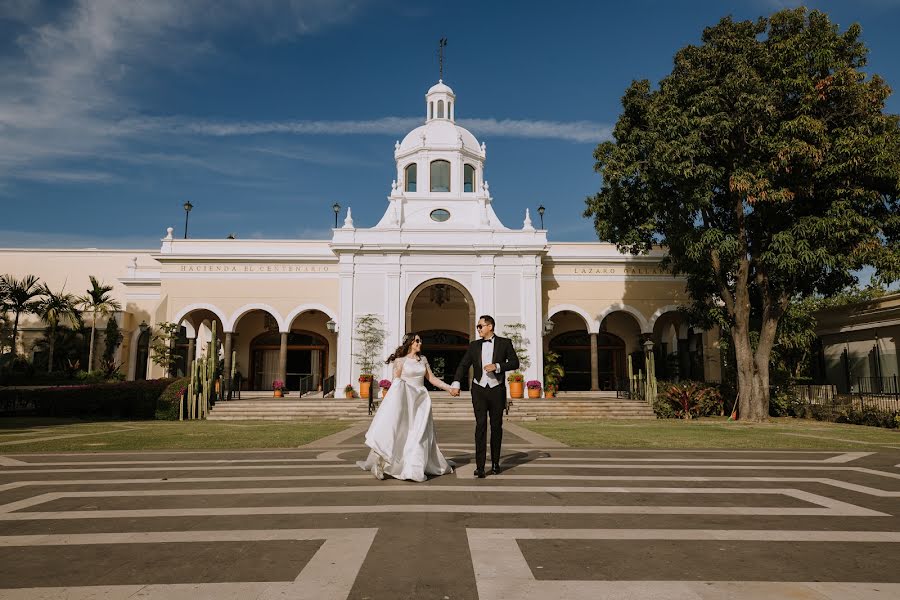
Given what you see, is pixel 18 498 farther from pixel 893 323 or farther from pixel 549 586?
pixel 893 323

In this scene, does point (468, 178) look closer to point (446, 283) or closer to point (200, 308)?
point (446, 283)

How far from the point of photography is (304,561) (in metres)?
3.50

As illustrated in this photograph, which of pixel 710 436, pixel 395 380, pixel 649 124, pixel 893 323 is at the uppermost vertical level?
pixel 649 124

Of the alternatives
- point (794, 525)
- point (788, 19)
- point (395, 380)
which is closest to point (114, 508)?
point (395, 380)

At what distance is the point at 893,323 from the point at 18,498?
74.0 ft

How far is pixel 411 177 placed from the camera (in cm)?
3045

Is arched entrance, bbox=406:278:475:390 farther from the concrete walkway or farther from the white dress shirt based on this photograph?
the white dress shirt

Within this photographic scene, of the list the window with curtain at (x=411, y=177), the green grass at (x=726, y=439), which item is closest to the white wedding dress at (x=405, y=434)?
the green grass at (x=726, y=439)

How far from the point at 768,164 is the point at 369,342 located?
1592 cm

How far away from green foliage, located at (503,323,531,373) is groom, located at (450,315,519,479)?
60.0 feet

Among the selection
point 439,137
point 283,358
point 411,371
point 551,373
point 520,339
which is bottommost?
point 551,373

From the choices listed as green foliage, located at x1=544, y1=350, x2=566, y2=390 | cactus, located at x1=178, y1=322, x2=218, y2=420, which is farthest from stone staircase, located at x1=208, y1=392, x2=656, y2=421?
green foliage, located at x1=544, y1=350, x2=566, y2=390

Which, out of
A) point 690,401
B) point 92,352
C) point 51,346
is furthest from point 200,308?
point 690,401

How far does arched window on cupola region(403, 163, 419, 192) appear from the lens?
99.4 feet
